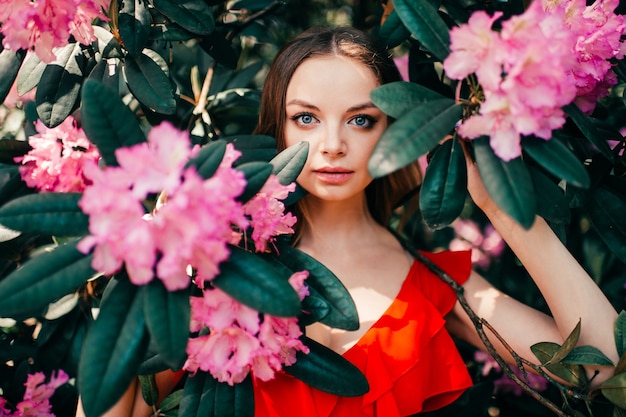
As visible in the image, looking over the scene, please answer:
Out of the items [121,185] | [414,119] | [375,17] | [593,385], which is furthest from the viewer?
[375,17]

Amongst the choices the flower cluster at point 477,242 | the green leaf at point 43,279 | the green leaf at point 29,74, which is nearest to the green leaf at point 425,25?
the green leaf at point 43,279

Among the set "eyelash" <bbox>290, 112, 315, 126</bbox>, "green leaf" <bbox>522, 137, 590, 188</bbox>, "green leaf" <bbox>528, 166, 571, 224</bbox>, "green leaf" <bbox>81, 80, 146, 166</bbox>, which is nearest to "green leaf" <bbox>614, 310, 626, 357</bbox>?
"green leaf" <bbox>528, 166, 571, 224</bbox>

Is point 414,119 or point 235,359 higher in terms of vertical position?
point 414,119

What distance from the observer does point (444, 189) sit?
3.61 ft

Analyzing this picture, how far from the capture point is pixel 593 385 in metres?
1.30

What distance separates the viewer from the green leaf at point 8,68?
137cm

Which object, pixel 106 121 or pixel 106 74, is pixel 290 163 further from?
pixel 106 74

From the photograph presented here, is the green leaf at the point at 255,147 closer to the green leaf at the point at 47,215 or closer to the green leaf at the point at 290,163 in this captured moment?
the green leaf at the point at 290,163

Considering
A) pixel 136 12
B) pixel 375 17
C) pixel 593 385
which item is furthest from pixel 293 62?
pixel 593 385

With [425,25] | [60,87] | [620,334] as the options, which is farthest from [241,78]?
[620,334]

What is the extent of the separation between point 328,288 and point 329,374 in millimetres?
178

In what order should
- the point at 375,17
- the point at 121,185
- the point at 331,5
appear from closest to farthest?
the point at 121,185, the point at 375,17, the point at 331,5

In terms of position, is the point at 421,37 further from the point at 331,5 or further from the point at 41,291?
the point at 331,5

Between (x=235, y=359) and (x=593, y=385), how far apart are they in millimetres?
797
